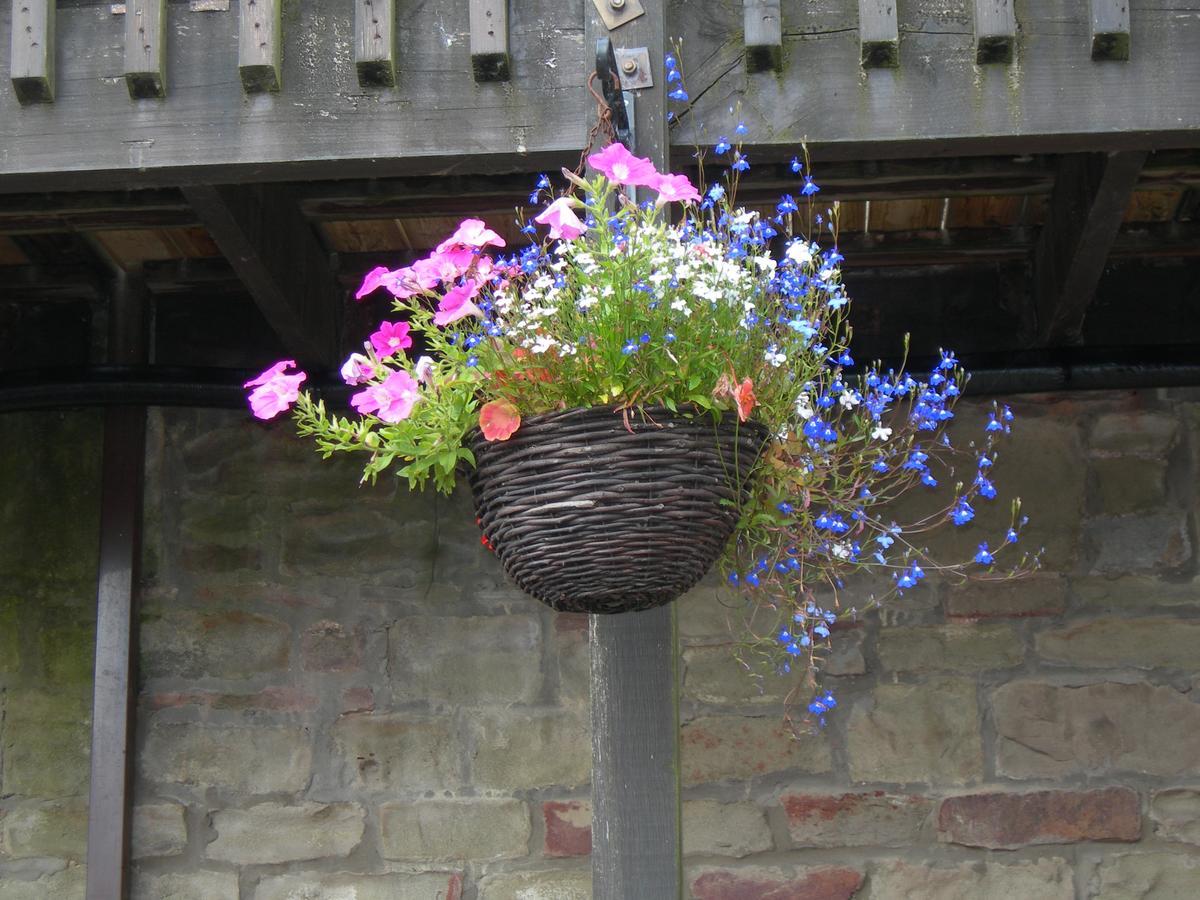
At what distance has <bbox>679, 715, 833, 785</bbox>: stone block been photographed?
3426 millimetres

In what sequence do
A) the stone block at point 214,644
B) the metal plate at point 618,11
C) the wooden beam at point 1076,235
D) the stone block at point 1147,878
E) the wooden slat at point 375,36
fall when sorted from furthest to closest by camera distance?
1. the stone block at point 214,644
2. the stone block at point 1147,878
3. the wooden beam at point 1076,235
4. the wooden slat at point 375,36
5. the metal plate at point 618,11

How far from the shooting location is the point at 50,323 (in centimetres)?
367

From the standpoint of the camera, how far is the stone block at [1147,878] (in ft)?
10.9

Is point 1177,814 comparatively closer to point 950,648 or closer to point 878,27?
point 950,648

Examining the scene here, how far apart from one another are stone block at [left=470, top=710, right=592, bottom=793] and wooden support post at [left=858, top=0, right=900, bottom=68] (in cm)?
177

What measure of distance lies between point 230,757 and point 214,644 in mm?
265

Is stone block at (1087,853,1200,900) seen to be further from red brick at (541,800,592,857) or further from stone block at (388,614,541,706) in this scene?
stone block at (388,614,541,706)

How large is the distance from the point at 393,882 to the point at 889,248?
1.84 m

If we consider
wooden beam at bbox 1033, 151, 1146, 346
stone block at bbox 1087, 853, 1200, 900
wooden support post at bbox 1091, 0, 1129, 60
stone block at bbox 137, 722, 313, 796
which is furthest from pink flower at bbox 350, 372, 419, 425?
stone block at bbox 1087, 853, 1200, 900

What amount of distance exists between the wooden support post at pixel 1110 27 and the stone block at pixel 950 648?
158 cm

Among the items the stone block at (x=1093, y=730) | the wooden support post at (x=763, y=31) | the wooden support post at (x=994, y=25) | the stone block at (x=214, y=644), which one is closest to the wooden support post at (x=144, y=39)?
the wooden support post at (x=763, y=31)

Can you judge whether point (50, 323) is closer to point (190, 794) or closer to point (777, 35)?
point (190, 794)

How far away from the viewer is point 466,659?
352 cm

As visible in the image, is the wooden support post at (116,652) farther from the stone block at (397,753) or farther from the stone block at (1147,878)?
the stone block at (1147,878)
